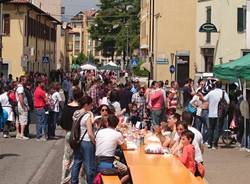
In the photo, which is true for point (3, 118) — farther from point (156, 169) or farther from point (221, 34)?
point (221, 34)

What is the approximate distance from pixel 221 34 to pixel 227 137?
27683mm

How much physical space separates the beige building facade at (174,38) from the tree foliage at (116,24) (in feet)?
130

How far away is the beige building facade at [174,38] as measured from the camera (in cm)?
5825

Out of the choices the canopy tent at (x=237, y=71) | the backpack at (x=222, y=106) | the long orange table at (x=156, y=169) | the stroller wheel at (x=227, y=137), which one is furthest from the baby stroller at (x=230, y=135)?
the long orange table at (x=156, y=169)

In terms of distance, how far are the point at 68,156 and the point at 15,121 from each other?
34.0ft

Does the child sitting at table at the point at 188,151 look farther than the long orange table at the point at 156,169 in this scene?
Yes

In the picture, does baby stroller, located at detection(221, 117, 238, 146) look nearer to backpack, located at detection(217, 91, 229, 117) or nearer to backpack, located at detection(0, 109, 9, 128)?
backpack, located at detection(217, 91, 229, 117)

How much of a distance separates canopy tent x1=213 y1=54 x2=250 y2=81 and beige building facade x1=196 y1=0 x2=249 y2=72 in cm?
2261

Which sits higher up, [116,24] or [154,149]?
[116,24]

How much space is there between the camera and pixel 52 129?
22.3 metres

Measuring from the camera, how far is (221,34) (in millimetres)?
48312

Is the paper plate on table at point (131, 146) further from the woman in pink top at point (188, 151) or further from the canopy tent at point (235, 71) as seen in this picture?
the canopy tent at point (235, 71)

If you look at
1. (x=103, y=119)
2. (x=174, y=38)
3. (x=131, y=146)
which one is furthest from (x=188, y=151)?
(x=174, y=38)

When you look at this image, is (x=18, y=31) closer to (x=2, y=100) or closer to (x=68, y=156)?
(x=2, y=100)
